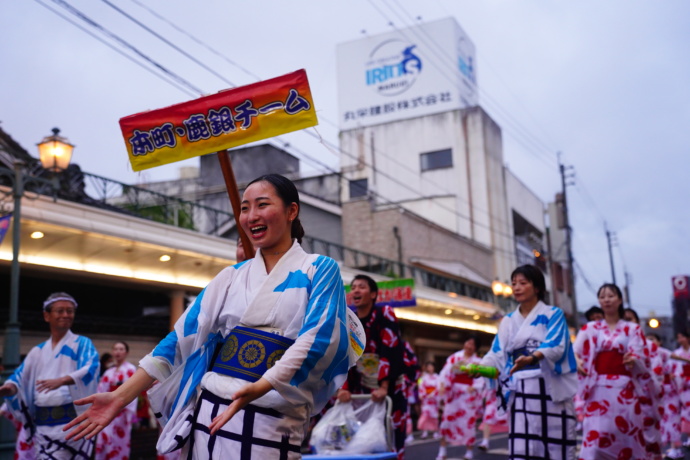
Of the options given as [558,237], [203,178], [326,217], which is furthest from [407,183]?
[558,237]

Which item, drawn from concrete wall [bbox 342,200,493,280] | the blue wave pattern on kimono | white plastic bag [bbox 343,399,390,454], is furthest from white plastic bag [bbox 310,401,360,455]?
concrete wall [bbox 342,200,493,280]

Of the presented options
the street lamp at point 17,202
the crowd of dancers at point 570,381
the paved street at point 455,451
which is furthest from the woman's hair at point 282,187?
the paved street at point 455,451

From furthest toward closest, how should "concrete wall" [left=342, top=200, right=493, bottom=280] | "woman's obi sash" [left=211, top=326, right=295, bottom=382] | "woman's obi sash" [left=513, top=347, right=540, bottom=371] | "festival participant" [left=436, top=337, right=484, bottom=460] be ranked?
"concrete wall" [left=342, top=200, right=493, bottom=280]
"festival participant" [left=436, top=337, right=484, bottom=460]
"woman's obi sash" [left=513, top=347, right=540, bottom=371]
"woman's obi sash" [left=211, top=326, right=295, bottom=382]

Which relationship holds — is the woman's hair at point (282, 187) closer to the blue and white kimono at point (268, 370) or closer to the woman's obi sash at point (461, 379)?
the blue and white kimono at point (268, 370)

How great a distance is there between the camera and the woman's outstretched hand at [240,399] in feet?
8.80

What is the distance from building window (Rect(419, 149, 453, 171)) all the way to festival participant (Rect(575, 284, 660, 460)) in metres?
28.6

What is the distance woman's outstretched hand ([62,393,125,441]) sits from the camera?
2730 mm

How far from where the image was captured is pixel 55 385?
6.08 m

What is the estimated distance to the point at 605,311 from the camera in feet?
23.6

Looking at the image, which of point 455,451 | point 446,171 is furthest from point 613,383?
point 446,171

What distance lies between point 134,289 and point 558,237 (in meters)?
38.9

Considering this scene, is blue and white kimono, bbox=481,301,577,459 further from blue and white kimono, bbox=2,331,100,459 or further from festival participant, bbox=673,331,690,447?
festival participant, bbox=673,331,690,447

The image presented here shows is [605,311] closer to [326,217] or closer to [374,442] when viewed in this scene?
[374,442]

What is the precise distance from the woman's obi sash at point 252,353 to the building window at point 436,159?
3299cm
